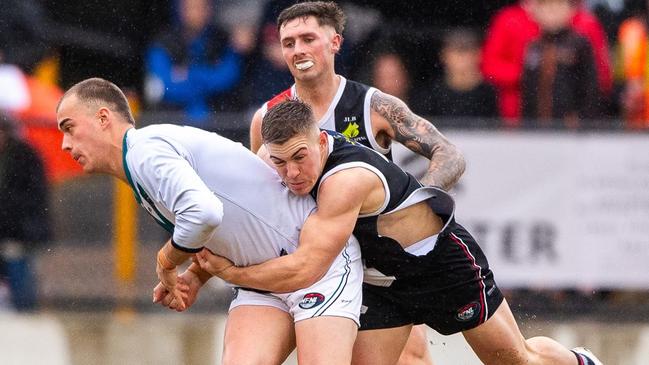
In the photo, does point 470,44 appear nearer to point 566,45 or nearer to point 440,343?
point 566,45

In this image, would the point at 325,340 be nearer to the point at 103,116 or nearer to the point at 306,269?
the point at 306,269

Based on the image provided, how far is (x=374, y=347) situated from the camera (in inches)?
222

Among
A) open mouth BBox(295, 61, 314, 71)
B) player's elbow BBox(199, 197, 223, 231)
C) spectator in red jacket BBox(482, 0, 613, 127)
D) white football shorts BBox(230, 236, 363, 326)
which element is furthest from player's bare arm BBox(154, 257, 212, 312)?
spectator in red jacket BBox(482, 0, 613, 127)

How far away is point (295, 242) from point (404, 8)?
18.2ft

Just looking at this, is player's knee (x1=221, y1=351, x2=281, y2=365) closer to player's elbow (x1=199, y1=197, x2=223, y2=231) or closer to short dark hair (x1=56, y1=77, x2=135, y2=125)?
player's elbow (x1=199, y1=197, x2=223, y2=231)

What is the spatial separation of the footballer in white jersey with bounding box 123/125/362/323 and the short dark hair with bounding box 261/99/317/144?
0.65ft

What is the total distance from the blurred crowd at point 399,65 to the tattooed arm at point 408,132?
305 centimetres

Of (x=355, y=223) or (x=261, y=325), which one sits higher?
(x=355, y=223)

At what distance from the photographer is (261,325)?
5.31m

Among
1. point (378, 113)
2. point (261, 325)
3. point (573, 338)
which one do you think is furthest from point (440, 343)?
point (261, 325)

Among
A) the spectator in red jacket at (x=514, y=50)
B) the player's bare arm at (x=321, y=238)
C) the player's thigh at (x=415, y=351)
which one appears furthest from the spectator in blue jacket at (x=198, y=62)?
the player's bare arm at (x=321, y=238)

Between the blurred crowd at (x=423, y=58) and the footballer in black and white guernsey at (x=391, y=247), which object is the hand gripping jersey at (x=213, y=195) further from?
the blurred crowd at (x=423, y=58)

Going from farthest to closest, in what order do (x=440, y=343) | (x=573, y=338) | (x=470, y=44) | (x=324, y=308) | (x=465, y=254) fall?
(x=470, y=44) < (x=573, y=338) < (x=440, y=343) < (x=465, y=254) < (x=324, y=308)

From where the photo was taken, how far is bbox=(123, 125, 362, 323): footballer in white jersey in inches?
198
